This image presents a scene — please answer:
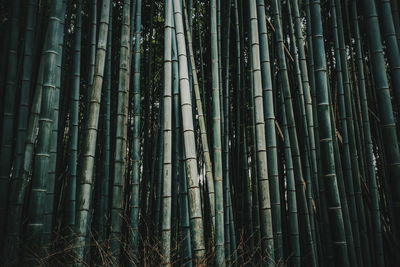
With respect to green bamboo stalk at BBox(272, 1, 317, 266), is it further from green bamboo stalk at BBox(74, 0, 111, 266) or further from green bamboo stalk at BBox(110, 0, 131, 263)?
green bamboo stalk at BBox(74, 0, 111, 266)

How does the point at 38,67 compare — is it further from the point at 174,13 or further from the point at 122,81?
the point at 174,13

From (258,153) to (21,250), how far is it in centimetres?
142

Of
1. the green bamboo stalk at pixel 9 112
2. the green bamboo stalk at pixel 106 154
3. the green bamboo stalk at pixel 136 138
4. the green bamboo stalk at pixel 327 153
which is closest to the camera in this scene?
the green bamboo stalk at pixel 327 153

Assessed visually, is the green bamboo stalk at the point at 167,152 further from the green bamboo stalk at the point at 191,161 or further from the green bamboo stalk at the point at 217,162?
the green bamboo stalk at the point at 217,162

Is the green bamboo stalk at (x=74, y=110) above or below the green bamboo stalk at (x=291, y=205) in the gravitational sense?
above

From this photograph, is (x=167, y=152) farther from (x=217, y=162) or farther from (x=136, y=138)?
(x=136, y=138)

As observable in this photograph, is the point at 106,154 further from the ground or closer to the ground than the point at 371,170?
further from the ground

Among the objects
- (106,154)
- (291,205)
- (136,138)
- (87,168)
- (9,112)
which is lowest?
(291,205)

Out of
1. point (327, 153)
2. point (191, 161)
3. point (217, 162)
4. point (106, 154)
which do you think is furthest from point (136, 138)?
point (327, 153)

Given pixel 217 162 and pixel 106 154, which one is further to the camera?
pixel 106 154

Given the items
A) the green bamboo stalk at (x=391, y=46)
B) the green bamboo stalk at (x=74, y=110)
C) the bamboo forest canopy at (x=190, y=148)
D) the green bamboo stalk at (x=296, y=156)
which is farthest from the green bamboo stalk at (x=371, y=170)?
the green bamboo stalk at (x=74, y=110)

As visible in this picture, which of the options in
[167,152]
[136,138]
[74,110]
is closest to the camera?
[167,152]

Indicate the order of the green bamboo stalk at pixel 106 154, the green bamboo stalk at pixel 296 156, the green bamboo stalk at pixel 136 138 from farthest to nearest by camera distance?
the green bamboo stalk at pixel 106 154, the green bamboo stalk at pixel 136 138, the green bamboo stalk at pixel 296 156

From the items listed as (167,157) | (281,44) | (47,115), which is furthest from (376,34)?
(47,115)
